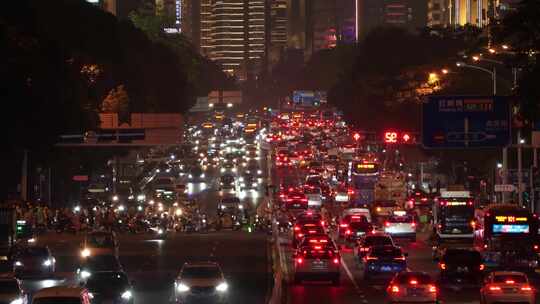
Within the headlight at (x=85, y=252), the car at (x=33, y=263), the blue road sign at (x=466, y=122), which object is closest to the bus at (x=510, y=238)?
the blue road sign at (x=466, y=122)

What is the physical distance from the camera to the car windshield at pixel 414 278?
40781 mm

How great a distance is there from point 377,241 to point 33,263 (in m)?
14.3

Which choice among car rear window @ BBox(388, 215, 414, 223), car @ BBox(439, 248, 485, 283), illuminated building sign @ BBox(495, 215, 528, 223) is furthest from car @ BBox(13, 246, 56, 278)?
car rear window @ BBox(388, 215, 414, 223)

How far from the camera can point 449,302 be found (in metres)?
44.8

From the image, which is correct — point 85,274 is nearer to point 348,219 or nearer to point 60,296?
point 60,296

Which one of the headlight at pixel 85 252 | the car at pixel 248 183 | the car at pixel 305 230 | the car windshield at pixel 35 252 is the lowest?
the car at pixel 248 183

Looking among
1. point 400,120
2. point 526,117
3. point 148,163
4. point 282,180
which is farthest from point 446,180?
point 526,117

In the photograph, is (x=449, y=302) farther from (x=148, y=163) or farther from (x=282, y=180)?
(x=148, y=163)

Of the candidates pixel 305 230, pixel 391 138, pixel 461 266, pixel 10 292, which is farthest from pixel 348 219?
pixel 10 292

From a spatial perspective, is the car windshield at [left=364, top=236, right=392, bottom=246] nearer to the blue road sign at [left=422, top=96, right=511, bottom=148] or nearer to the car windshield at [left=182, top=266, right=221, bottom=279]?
the blue road sign at [left=422, top=96, right=511, bottom=148]

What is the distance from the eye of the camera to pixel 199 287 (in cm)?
4041

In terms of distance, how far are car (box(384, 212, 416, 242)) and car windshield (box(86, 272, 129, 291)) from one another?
41.3 m

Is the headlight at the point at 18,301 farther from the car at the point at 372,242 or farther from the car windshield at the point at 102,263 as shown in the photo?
the car at the point at 372,242

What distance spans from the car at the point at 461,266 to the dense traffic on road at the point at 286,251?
0.14 ft
